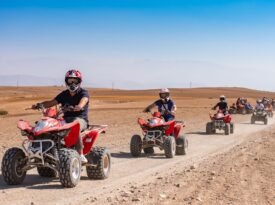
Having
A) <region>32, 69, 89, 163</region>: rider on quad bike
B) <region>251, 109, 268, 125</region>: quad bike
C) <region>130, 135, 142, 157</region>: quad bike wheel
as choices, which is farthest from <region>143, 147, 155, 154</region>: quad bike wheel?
<region>251, 109, 268, 125</region>: quad bike

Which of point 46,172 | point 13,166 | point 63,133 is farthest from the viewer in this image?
point 46,172

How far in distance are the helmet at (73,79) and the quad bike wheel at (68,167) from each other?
4.63ft

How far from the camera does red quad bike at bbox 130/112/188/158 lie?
16062mm

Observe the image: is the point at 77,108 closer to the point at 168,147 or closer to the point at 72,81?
the point at 72,81

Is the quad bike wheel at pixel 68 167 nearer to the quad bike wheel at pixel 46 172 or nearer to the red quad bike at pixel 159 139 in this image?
the quad bike wheel at pixel 46 172

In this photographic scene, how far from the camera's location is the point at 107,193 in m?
9.70

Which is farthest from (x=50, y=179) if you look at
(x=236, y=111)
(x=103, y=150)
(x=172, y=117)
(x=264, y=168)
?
(x=236, y=111)

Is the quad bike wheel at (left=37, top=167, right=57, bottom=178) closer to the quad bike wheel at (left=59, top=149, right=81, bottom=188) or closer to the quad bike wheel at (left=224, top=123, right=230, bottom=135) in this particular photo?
the quad bike wheel at (left=59, top=149, right=81, bottom=188)

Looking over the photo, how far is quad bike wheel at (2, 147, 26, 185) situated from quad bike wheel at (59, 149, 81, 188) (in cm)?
84

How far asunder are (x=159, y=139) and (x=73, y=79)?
6.20m

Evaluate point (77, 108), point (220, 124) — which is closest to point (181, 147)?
point (77, 108)

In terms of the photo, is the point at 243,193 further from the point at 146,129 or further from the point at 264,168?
the point at 146,129

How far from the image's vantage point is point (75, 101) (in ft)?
36.6

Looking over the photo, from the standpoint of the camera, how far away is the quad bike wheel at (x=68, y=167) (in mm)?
9977
